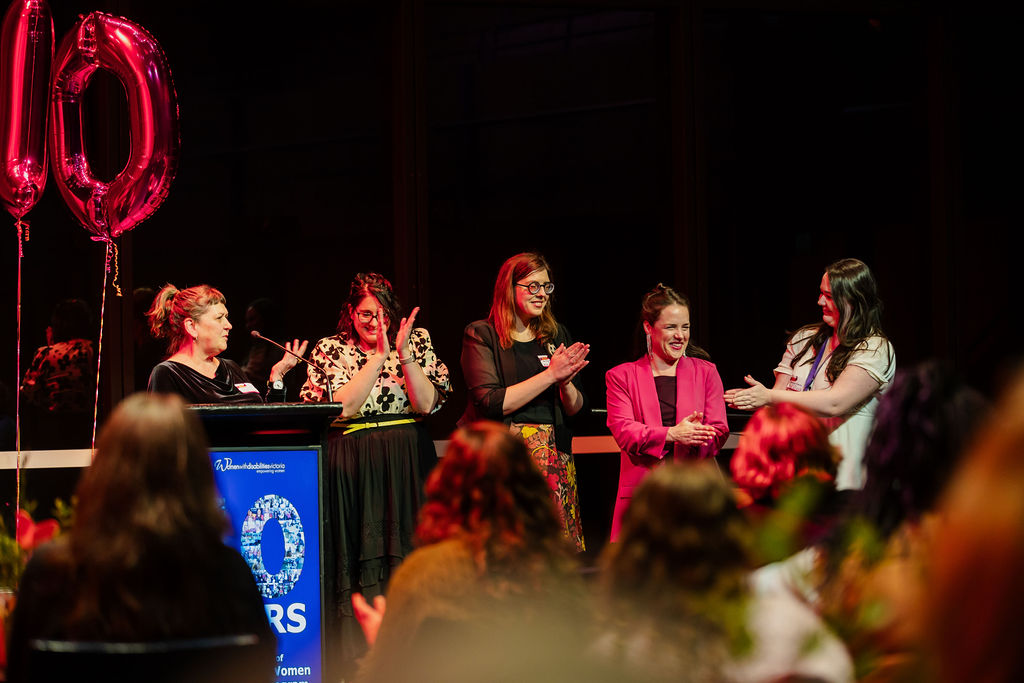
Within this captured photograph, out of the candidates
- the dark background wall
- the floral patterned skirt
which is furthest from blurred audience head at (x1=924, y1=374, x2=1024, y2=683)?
the dark background wall

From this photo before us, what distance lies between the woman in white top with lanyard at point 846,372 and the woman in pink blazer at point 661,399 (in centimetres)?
13

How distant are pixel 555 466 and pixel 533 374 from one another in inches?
15.8

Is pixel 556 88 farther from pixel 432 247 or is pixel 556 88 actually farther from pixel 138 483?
pixel 138 483

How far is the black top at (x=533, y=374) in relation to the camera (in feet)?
14.3

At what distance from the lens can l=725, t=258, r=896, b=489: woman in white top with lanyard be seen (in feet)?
13.8

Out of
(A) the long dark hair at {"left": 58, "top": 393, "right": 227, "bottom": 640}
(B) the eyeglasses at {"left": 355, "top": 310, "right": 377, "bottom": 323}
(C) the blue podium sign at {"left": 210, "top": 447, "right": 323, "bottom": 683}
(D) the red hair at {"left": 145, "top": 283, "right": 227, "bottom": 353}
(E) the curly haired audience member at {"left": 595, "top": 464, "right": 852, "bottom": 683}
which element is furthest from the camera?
(B) the eyeglasses at {"left": 355, "top": 310, "right": 377, "bottom": 323}

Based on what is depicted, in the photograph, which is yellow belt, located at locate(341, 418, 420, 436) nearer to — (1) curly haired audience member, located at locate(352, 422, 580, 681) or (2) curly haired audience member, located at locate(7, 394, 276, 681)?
(1) curly haired audience member, located at locate(352, 422, 580, 681)

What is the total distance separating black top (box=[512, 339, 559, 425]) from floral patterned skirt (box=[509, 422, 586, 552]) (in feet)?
0.11

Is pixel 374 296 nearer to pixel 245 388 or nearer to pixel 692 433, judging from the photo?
pixel 245 388

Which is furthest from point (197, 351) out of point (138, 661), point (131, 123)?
point (138, 661)

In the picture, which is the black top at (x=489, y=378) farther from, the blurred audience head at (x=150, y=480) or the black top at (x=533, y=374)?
the blurred audience head at (x=150, y=480)

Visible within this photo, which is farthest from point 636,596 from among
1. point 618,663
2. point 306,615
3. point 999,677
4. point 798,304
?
point 798,304

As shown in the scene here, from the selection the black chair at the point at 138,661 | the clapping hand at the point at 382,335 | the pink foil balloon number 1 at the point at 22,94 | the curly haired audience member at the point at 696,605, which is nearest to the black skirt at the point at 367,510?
the clapping hand at the point at 382,335

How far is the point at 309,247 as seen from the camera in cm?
591
